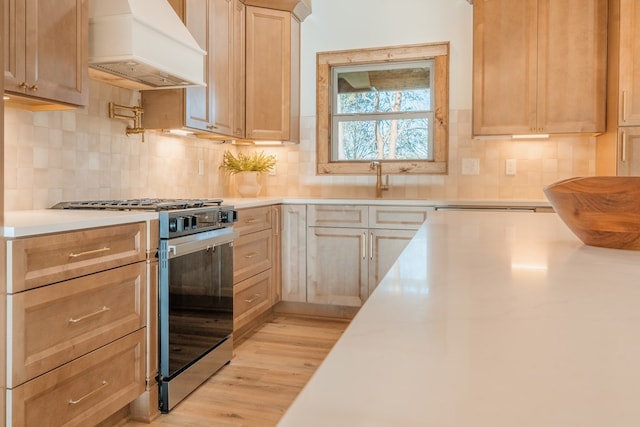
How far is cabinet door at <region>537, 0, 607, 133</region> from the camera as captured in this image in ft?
10.5

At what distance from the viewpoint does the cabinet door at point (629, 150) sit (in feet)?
9.96

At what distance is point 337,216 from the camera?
3.46m

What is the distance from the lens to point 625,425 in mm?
243

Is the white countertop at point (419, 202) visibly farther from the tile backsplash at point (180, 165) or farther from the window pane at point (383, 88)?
the window pane at point (383, 88)

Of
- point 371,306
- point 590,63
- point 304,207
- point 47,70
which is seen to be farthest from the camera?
point 304,207

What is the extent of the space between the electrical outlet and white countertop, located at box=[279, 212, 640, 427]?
10.4 feet

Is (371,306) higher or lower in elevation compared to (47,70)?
lower

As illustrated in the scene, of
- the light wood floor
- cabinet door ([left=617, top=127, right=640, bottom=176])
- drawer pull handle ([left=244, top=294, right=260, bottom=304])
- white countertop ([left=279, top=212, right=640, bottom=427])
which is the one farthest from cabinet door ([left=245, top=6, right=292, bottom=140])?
white countertop ([left=279, top=212, right=640, bottom=427])

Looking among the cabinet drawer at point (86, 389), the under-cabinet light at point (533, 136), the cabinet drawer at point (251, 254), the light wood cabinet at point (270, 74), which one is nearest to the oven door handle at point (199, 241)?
the cabinet drawer at point (251, 254)

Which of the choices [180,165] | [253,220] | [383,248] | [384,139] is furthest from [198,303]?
[384,139]

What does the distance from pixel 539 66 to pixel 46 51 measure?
2.99m

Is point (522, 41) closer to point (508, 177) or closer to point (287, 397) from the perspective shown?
point (508, 177)

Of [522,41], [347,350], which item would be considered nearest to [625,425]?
[347,350]

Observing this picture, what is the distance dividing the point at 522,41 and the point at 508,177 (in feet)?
3.23
